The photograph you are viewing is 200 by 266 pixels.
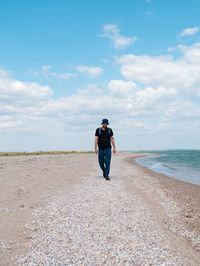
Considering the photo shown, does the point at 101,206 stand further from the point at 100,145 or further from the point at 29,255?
the point at 100,145

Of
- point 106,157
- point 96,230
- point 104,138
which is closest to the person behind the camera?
point 96,230

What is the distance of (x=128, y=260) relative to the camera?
11.7 feet

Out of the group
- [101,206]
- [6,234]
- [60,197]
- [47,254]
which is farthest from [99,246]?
[60,197]

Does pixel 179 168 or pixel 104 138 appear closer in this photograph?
pixel 104 138

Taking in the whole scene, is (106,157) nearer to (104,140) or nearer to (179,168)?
(104,140)

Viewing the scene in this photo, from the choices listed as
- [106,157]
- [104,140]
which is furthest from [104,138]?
[106,157]

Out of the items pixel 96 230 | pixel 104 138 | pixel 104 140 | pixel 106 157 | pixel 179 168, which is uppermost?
pixel 104 138

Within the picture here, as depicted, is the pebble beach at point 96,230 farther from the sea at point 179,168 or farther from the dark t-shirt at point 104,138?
the sea at point 179,168

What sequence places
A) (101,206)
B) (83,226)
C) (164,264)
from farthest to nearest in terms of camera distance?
(101,206) < (83,226) < (164,264)

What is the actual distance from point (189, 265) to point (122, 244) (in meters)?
1.18

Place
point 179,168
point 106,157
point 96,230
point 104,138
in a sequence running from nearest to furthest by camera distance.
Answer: point 96,230 → point 104,138 → point 106,157 → point 179,168

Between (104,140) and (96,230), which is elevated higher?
A: (104,140)

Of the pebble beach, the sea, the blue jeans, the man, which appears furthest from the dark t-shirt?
the sea

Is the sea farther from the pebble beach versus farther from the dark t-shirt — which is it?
the pebble beach
